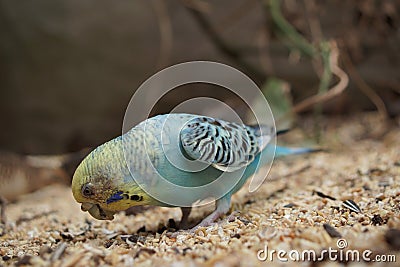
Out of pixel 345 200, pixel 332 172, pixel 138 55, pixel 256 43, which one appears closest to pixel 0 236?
pixel 345 200

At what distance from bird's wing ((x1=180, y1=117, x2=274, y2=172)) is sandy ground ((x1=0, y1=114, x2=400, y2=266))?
0.30 metres

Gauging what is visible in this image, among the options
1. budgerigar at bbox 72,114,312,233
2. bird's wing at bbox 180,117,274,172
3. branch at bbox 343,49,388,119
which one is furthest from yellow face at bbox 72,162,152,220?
branch at bbox 343,49,388,119

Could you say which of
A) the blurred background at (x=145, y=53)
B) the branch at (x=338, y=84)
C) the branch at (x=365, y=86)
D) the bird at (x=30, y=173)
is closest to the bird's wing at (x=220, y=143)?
the branch at (x=338, y=84)

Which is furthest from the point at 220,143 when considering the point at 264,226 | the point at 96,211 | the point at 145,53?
the point at 145,53

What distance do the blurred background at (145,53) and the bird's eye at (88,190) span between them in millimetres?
2911

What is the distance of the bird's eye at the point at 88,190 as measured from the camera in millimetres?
1995

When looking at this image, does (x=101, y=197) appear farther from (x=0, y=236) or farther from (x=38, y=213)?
(x=38, y=213)

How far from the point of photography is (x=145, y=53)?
17.0 feet

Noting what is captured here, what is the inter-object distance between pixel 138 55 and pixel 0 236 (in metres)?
3.02

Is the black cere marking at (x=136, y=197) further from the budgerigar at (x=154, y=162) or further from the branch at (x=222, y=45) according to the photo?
the branch at (x=222, y=45)

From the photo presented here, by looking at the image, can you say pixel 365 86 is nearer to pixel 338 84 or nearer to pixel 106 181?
pixel 338 84

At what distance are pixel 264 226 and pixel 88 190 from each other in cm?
79

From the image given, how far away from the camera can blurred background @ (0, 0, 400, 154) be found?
4758 millimetres

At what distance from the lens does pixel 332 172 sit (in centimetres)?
337
